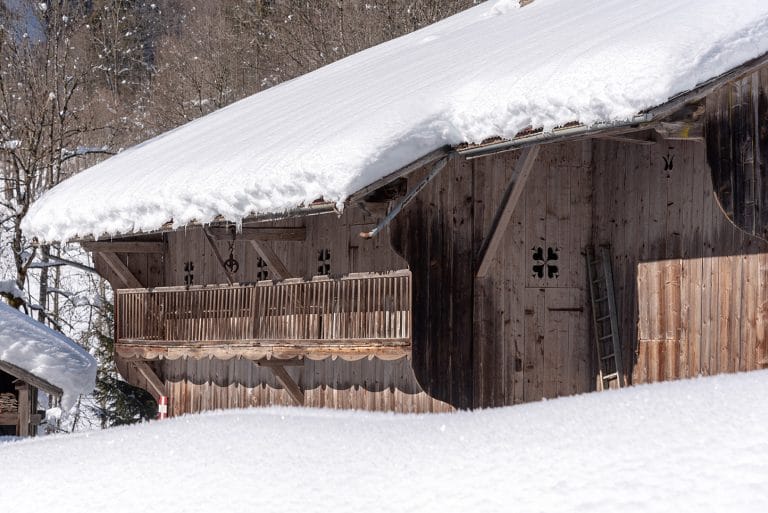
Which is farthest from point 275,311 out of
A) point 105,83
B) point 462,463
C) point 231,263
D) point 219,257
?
point 105,83

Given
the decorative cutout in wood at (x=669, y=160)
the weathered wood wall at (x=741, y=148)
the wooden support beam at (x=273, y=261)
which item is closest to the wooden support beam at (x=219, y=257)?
the wooden support beam at (x=273, y=261)

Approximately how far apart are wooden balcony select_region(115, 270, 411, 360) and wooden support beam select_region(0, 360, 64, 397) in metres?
2.23

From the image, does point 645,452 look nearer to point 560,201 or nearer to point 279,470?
point 279,470

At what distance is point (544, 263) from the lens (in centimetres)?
1364

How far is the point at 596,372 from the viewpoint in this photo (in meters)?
13.4

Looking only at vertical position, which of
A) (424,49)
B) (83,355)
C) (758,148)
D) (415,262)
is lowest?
(83,355)

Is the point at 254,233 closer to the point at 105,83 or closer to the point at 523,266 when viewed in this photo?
the point at 523,266

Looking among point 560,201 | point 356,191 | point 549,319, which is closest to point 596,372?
point 549,319

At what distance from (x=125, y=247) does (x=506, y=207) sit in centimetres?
837

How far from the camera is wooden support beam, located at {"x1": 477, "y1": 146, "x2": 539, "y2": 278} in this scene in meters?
12.4

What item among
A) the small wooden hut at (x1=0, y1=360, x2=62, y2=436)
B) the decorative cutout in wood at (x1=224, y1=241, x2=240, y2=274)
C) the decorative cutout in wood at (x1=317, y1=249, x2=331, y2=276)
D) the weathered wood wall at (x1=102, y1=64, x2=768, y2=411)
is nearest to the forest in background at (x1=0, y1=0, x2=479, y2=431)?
the small wooden hut at (x1=0, y1=360, x2=62, y2=436)

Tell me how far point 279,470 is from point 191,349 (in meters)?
8.68

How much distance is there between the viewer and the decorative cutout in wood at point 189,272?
61.9 ft

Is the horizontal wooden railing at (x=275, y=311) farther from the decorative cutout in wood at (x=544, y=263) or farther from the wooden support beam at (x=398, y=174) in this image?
the wooden support beam at (x=398, y=174)
